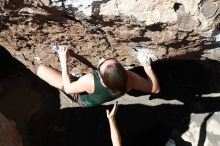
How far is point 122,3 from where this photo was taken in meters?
2.85

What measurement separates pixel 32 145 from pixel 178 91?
4.67ft

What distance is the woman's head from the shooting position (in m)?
3.02

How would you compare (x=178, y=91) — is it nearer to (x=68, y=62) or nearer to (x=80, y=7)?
(x=68, y=62)

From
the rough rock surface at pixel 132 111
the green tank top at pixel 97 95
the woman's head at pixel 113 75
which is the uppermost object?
the woman's head at pixel 113 75

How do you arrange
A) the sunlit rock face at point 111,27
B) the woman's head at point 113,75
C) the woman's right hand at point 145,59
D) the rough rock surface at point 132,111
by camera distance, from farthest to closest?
the rough rock surface at point 132,111 → the woman's right hand at point 145,59 → the woman's head at point 113,75 → the sunlit rock face at point 111,27

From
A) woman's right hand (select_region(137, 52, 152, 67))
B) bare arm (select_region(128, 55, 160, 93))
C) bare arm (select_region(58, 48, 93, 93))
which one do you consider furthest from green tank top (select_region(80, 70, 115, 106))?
woman's right hand (select_region(137, 52, 152, 67))

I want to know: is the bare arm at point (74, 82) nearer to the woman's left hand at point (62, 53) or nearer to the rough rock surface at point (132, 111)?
the woman's left hand at point (62, 53)

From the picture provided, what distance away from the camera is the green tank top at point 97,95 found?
3.31 m

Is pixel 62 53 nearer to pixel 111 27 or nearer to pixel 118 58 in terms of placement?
pixel 118 58

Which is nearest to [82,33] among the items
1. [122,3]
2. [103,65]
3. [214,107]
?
[103,65]

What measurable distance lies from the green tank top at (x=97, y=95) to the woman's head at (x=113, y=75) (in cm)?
16

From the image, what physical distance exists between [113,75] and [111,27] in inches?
13.0

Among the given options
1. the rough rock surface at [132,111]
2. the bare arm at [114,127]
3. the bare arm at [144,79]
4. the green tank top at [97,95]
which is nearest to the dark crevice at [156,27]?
the bare arm at [144,79]

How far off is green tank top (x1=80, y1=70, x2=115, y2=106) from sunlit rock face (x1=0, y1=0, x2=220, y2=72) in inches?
11.1
